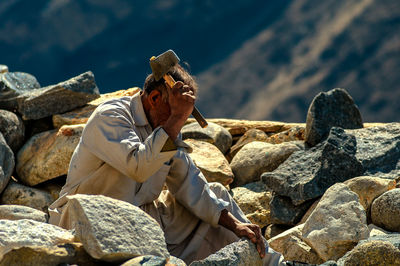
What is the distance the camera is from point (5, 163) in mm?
8086

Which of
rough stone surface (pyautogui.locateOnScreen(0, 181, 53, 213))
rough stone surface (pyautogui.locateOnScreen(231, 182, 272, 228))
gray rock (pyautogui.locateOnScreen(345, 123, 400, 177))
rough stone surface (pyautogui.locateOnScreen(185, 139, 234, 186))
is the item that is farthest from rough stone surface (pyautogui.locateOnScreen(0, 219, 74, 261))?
rough stone surface (pyautogui.locateOnScreen(0, 181, 53, 213))

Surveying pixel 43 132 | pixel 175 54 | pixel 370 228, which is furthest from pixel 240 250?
pixel 43 132

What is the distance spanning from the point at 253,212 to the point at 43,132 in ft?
9.35

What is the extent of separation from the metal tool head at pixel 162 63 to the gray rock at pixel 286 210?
8.22 feet

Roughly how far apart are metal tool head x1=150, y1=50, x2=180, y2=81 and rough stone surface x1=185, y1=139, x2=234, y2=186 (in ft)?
9.48

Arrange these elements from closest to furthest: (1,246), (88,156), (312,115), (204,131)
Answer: (1,246) → (88,156) → (312,115) → (204,131)

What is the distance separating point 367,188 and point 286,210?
84cm

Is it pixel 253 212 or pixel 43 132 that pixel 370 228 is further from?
pixel 43 132

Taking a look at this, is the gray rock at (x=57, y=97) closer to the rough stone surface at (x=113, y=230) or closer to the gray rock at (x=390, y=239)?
the gray rock at (x=390, y=239)

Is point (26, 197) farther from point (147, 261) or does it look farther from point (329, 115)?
point (147, 261)

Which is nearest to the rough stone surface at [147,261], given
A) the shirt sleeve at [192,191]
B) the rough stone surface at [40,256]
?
the rough stone surface at [40,256]

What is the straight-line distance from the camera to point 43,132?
8.69 meters

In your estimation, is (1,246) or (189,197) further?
(189,197)

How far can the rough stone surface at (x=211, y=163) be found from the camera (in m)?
7.69
